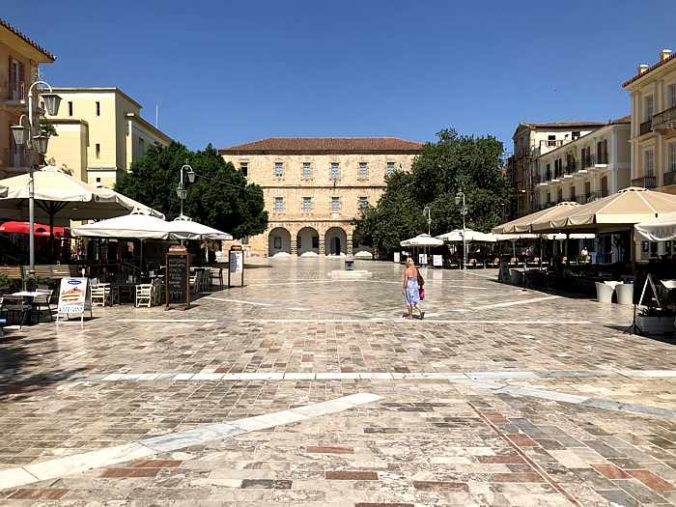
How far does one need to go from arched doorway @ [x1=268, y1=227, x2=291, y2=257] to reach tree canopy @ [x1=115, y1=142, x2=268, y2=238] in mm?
27188

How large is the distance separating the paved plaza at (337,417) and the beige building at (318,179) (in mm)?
53801

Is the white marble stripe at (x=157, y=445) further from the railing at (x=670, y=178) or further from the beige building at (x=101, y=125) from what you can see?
the beige building at (x=101, y=125)

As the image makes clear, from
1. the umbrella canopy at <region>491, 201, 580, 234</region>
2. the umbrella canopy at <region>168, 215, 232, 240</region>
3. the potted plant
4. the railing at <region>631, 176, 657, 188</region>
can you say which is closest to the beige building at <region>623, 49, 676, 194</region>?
the railing at <region>631, 176, 657, 188</region>

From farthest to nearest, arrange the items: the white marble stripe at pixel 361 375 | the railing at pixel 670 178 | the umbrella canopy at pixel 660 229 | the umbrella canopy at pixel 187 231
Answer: the railing at pixel 670 178 → the umbrella canopy at pixel 187 231 → the umbrella canopy at pixel 660 229 → the white marble stripe at pixel 361 375

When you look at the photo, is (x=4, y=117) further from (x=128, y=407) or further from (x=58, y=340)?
(x=128, y=407)

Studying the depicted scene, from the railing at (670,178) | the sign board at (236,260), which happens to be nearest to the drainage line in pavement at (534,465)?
the sign board at (236,260)

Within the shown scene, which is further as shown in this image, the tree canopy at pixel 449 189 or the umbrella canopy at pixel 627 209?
the tree canopy at pixel 449 189

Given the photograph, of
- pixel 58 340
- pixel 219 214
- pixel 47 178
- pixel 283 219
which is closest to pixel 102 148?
pixel 219 214

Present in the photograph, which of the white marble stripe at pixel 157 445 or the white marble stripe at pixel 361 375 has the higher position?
the white marble stripe at pixel 361 375

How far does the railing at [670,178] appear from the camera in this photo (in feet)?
89.3

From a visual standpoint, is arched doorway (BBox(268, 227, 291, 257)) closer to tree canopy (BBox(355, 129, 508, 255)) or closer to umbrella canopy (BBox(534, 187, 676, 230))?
tree canopy (BBox(355, 129, 508, 255))

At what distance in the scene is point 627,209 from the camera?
537 inches

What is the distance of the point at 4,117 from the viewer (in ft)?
78.8

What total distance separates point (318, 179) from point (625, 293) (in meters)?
51.4
